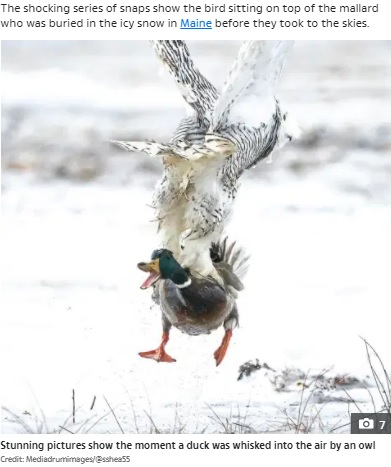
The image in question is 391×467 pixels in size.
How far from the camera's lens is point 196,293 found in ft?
10.7

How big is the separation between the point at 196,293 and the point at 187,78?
74cm

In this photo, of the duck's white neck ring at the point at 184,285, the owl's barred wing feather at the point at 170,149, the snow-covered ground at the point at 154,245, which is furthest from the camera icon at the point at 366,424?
the owl's barred wing feather at the point at 170,149

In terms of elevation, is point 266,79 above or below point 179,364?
above

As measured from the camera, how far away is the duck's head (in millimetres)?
3221

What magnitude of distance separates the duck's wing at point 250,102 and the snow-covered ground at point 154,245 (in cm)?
11

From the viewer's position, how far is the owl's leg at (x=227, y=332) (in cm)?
339

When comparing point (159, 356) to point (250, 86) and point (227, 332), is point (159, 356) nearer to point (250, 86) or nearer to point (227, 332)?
point (227, 332)

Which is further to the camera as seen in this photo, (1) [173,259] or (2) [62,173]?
(2) [62,173]

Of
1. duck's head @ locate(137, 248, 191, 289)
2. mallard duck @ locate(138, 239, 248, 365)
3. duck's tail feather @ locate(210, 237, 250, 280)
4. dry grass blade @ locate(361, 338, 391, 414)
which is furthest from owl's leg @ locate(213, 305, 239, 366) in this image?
dry grass blade @ locate(361, 338, 391, 414)

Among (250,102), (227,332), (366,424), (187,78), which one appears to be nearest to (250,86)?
(250,102)
